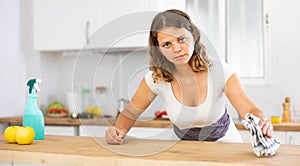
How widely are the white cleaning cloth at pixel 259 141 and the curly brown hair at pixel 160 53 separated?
1.30 ft

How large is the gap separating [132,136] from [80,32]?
1942 millimetres

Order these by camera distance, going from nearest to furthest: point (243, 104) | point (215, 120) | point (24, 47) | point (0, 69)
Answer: point (243, 104) → point (215, 120) → point (0, 69) → point (24, 47)

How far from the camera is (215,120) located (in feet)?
6.15

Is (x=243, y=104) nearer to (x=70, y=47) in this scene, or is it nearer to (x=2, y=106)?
(x=70, y=47)

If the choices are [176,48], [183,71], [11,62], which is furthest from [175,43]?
[11,62]

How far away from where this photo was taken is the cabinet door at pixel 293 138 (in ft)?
9.16

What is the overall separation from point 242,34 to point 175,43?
6.98 ft

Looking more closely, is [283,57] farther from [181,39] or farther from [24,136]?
[24,136]

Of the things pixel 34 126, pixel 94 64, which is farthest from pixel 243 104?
pixel 34 126

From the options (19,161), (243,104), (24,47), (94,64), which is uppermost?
(24,47)

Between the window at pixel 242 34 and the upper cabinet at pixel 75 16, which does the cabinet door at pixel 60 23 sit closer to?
the upper cabinet at pixel 75 16

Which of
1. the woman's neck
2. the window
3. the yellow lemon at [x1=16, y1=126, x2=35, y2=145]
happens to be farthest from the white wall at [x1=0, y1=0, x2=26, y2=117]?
the woman's neck

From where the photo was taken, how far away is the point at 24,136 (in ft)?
5.39

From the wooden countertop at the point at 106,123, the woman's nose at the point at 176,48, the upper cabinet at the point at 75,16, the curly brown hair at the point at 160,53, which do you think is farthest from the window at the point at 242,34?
the woman's nose at the point at 176,48
